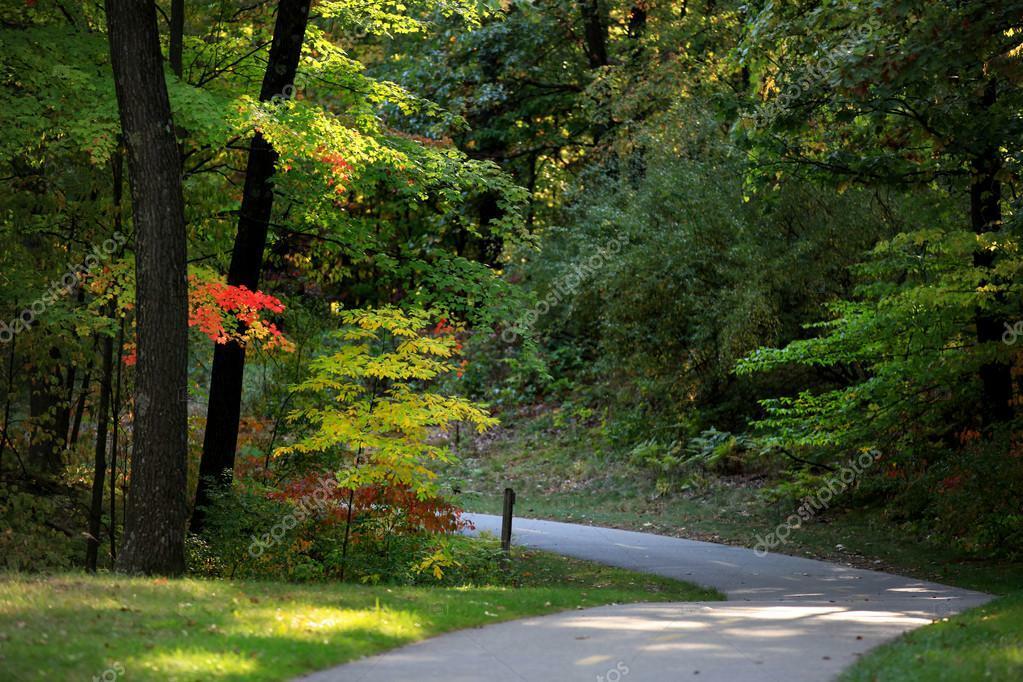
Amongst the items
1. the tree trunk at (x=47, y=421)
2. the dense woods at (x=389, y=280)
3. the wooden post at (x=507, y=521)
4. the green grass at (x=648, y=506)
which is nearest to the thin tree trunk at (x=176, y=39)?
the dense woods at (x=389, y=280)

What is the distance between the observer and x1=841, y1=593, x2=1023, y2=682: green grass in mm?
7516

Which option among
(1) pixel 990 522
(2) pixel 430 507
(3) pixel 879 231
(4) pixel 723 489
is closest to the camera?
(2) pixel 430 507

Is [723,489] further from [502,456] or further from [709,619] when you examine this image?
[709,619]

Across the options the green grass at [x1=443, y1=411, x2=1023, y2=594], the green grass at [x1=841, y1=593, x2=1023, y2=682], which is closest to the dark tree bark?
the green grass at [x1=443, y1=411, x2=1023, y2=594]

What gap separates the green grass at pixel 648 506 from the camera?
1602 centimetres

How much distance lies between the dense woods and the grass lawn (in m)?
2.21

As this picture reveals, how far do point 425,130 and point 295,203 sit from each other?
41.3 ft

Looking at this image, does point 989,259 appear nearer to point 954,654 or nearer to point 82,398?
point 954,654

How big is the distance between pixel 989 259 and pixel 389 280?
32.6ft

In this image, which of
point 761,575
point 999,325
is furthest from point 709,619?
point 999,325

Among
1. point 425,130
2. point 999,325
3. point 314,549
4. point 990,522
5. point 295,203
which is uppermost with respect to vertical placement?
point 425,130

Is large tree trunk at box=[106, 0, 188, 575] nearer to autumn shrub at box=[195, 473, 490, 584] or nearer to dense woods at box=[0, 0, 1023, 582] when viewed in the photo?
dense woods at box=[0, 0, 1023, 582]

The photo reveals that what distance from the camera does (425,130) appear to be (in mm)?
28531

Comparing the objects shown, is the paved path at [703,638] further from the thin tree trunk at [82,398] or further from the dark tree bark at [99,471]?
the thin tree trunk at [82,398]
